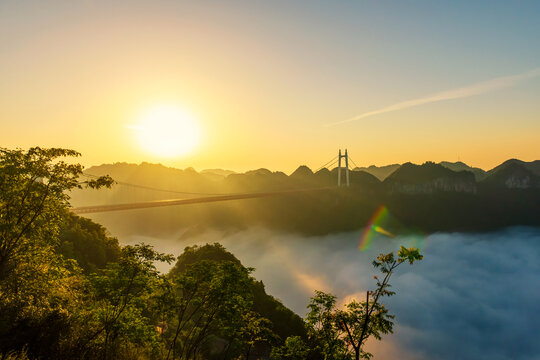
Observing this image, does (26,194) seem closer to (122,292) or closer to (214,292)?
(122,292)

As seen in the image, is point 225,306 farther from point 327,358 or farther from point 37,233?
point 37,233

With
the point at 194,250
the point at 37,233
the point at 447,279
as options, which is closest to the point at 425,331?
the point at 447,279

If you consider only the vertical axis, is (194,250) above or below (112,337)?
below

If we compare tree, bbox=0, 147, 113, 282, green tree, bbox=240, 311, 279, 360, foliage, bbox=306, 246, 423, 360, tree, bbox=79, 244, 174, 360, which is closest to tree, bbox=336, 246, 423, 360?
foliage, bbox=306, 246, 423, 360

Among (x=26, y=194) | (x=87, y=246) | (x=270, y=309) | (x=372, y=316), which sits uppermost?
(x=26, y=194)

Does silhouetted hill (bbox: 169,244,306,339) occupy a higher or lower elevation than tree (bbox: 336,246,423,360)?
lower

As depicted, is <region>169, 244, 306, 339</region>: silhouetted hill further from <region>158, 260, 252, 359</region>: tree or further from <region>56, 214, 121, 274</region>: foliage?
<region>158, 260, 252, 359</region>: tree

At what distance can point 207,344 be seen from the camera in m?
26.1

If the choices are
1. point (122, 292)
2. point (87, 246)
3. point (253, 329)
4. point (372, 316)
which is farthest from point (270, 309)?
point (372, 316)

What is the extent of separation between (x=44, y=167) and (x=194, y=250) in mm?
36653

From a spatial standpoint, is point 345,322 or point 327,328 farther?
point 327,328

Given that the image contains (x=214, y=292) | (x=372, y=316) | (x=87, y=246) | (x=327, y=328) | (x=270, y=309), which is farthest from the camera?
(x=270, y=309)

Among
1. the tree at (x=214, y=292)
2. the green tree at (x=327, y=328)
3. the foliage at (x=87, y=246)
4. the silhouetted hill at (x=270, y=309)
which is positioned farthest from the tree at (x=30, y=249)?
the silhouetted hill at (x=270, y=309)

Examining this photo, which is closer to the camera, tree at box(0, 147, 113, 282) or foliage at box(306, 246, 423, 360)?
foliage at box(306, 246, 423, 360)
